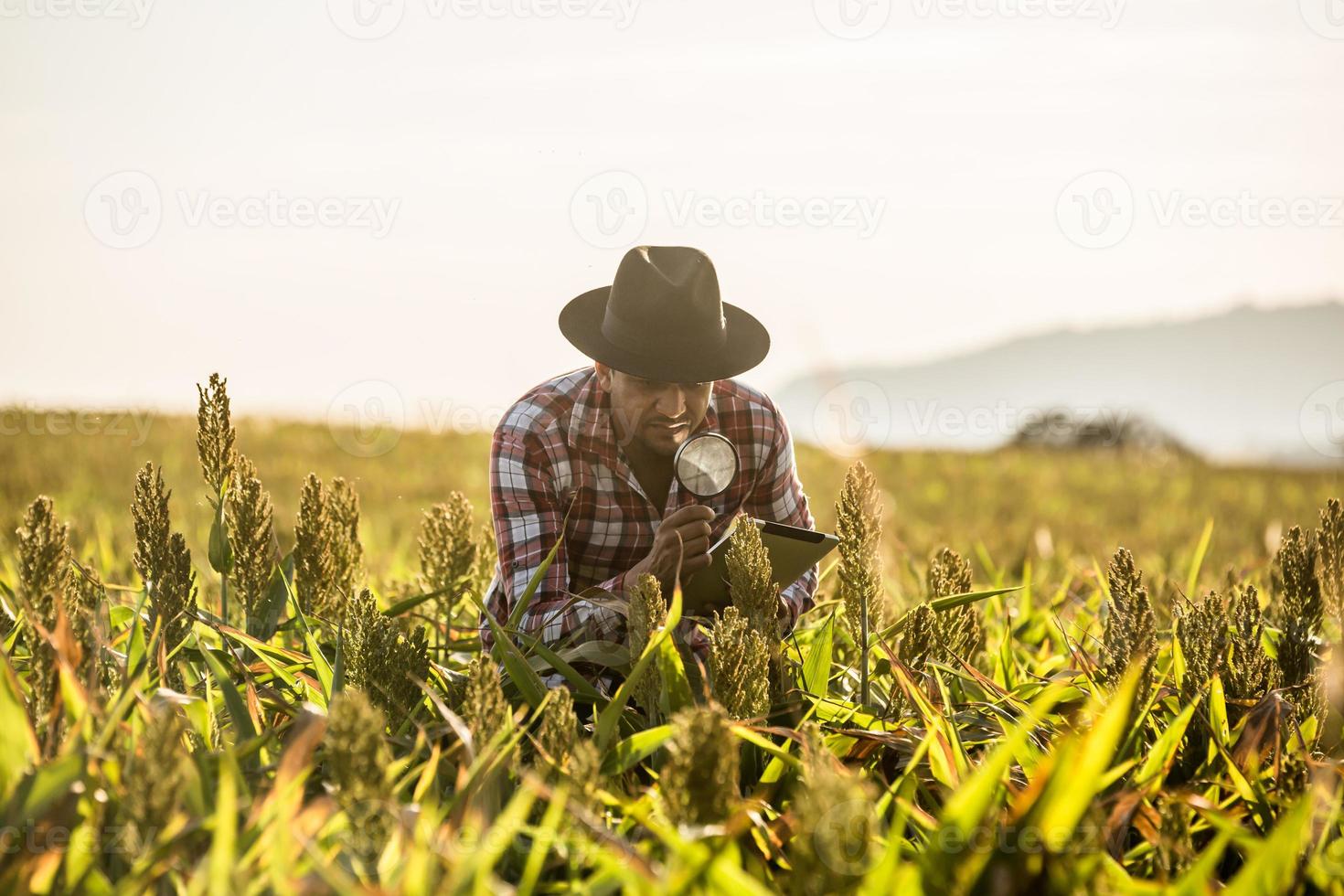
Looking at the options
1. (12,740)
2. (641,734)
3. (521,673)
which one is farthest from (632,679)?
(12,740)

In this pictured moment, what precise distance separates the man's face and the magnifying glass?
1.07ft

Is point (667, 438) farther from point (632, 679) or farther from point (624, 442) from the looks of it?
point (632, 679)

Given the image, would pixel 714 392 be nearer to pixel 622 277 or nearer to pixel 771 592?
pixel 622 277

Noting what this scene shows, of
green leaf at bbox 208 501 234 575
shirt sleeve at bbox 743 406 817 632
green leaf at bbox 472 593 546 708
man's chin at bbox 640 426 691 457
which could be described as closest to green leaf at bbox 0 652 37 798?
green leaf at bbox 208 501 234 575

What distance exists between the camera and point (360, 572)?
3.45 meters

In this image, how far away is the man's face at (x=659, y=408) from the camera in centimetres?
365

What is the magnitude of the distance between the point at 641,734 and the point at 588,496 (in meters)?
1.84

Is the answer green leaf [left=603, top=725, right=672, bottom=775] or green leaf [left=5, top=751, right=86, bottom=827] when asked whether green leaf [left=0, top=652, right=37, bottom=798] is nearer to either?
green leaf [left=5, top=751, right=86, bottom=827]

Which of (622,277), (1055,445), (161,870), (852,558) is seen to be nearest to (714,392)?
(622,277)

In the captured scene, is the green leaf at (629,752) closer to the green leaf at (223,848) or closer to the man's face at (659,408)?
the green leaf at (223,848)

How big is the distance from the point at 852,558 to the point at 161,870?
5.07 feet

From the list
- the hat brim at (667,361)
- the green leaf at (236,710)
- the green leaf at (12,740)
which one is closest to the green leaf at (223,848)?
the green leaf at (12,740)

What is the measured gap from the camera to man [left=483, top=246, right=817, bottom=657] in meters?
3.60

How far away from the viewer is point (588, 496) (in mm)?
4020
